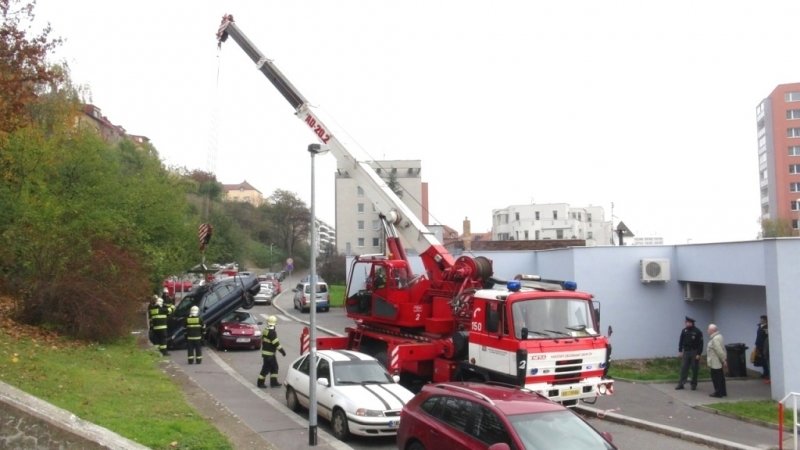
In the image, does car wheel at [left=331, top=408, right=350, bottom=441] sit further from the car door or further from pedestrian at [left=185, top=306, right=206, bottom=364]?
pedestrian at [left=185, top=306, right=206, bottom=364]

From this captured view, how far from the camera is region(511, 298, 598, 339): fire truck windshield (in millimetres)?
11438

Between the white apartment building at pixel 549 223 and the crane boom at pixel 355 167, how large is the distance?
69351mm

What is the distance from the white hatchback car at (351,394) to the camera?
10664 mm

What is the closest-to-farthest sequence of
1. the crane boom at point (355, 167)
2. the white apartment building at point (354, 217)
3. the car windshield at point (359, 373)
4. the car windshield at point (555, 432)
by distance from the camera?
the car windshield at point (555, 432) → the car windshield at point (359, 373) → the crane boom at point (355, 167) → the white apartment building at point (354, 217)

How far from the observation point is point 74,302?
1744cm

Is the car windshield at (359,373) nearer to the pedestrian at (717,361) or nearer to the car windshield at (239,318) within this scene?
the pedestrian at (717,361)

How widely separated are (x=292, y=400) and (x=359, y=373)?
2053 millimetres

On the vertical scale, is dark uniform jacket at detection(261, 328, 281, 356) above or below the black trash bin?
above

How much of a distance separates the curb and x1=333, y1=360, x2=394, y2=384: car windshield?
12.5 feet

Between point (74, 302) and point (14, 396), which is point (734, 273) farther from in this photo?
point (74, 302)

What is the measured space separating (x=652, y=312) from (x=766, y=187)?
64.6 m

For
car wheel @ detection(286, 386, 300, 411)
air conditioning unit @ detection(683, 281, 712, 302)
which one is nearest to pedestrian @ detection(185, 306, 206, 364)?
car wheel @ detection(286, 386, 300, 411)

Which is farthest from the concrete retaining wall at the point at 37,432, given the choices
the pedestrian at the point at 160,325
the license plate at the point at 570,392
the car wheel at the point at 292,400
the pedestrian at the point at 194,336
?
the pedestrian at the point at 160,325

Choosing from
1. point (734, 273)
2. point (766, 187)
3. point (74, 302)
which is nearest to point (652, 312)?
Answer: point (734, 273)
